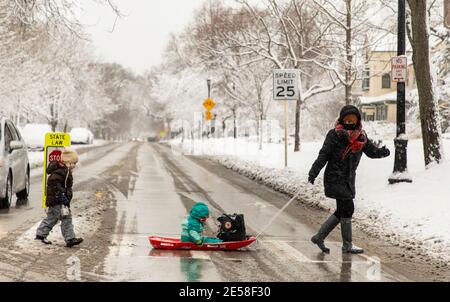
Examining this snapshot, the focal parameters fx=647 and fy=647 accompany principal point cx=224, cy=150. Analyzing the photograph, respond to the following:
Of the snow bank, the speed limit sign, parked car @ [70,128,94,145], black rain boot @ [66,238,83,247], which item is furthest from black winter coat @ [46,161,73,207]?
parked car @ [70,128,94,145]

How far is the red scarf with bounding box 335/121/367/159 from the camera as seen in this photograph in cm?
854

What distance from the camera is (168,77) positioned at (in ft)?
247

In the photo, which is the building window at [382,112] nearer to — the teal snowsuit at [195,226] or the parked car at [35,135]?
the parked car at [35,135]

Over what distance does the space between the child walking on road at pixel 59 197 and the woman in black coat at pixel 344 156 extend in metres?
3.37

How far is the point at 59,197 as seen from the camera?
9.01 m

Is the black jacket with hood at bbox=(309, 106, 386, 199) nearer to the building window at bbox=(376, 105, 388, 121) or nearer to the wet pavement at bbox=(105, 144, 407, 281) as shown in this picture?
the wet pavement at bbox=(105, 144, 407, 281)

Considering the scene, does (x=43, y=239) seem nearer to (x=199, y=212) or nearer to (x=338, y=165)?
(x=199, y=212)

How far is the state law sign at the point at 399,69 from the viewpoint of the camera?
45.9 feet

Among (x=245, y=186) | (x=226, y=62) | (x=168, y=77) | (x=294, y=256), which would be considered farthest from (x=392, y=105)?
(x=294, y=256)

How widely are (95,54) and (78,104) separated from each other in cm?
1466

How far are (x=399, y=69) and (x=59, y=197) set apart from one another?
326 inches

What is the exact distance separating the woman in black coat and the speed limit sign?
11709 mm

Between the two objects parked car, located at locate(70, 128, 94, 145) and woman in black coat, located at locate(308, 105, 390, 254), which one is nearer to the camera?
woman in black coat, located at locate(308, 105, 390, 254)
